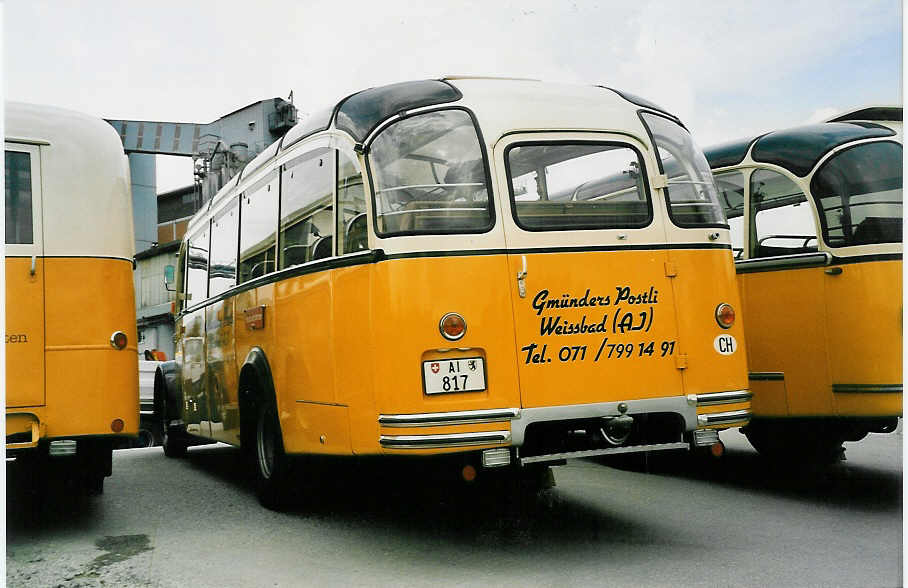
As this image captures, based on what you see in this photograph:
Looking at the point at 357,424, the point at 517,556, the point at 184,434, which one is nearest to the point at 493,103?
the point at 357,424

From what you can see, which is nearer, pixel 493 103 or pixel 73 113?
pixel 493 103

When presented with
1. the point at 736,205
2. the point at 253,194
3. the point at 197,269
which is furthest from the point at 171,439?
the point at 736,205

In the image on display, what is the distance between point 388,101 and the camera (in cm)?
589

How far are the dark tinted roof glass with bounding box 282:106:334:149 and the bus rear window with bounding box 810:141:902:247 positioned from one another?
365 centimetres

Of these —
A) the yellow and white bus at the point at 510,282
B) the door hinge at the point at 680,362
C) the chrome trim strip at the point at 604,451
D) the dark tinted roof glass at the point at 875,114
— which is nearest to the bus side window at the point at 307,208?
the yellow and white bus at the point at 510,282

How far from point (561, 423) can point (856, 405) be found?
257 cm

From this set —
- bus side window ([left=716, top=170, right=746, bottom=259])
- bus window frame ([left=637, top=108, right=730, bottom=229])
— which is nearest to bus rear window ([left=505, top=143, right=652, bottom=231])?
bus window frame ([left=637, top=108, right=730, bottom=229])

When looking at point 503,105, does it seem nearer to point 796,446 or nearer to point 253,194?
point 253,194

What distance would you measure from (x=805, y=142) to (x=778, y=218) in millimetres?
610

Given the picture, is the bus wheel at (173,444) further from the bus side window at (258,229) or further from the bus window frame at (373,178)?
the bus window frame at (373,178)

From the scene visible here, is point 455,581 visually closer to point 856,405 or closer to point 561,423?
point 561,423

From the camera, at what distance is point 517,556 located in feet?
18.6

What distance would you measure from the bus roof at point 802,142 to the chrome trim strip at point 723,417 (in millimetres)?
2343

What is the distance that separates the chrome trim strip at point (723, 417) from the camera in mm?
5766
